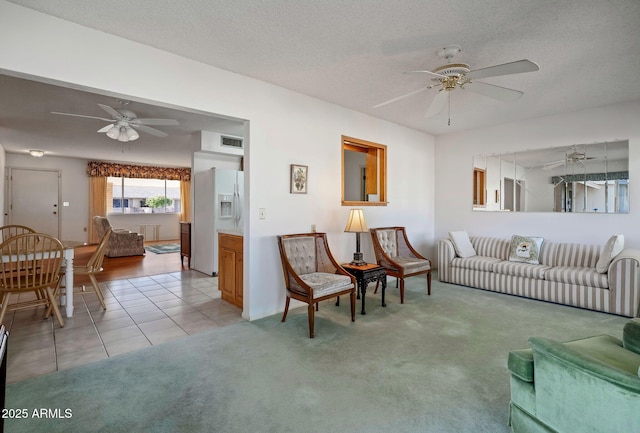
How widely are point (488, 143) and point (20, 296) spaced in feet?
24.5

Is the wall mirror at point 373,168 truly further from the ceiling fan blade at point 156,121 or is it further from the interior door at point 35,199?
the interior door at point 35,199

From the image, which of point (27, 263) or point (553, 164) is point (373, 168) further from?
point (27, 263)

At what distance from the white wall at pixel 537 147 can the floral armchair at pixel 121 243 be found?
7.10 meters

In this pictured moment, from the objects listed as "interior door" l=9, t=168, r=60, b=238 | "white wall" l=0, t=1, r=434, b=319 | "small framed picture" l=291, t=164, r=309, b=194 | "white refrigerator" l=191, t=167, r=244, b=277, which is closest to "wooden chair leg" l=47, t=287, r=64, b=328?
"white wall" l=0, t=1, r=434, b=319

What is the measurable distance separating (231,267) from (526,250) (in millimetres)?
4135

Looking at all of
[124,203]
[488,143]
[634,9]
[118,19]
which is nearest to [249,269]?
[118,19]

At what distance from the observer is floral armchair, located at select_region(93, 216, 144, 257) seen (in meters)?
7.67

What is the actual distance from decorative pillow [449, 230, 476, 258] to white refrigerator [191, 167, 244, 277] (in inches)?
142

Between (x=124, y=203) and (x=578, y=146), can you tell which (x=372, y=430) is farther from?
(x=124, y=203)

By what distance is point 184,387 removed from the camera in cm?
217

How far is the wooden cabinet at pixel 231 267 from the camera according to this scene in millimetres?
3830

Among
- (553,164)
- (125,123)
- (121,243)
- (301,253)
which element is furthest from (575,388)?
(121,243)

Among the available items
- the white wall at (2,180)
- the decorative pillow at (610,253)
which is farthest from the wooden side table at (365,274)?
the white wall at (2,180)

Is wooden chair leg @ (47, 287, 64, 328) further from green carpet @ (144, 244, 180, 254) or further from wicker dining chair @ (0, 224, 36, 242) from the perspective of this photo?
green carpet @ (144, 244, 180, 254)
